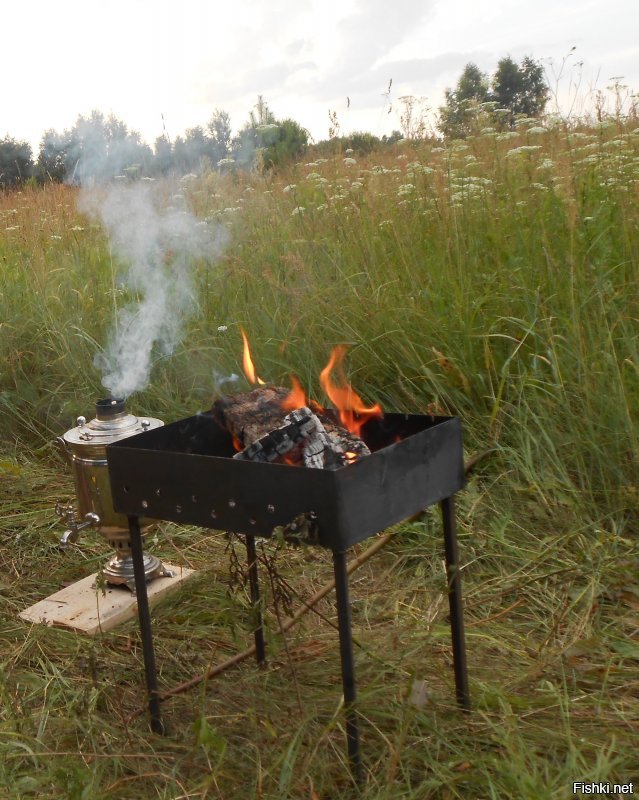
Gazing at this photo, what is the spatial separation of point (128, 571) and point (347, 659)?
1.55 metres

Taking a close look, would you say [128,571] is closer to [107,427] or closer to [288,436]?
[107,427]

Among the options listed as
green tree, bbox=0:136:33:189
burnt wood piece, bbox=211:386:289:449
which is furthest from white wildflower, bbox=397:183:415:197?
green tree, bbox=0:136:33:189

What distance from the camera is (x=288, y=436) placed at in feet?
7.29

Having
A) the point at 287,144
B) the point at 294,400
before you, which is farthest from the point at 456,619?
the point at 287,144

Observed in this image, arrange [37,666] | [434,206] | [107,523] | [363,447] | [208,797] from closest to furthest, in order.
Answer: [208,797]
[363,447]
[37,666]
[107,523]
[434,206]

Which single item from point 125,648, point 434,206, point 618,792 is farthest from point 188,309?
point 618,792

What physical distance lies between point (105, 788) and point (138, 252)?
13.2ft

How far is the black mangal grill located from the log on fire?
0.49 ft

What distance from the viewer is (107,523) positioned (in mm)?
3193

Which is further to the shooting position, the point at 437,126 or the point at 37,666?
the point at 437,126

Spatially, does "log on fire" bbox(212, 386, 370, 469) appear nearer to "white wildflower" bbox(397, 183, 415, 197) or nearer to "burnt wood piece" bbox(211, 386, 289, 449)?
"burnt wood piece" bbox(211, 386, 289, 449)

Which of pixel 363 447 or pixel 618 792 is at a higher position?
pixel 363 447

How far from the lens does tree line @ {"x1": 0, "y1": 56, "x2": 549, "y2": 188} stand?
4.22 metres

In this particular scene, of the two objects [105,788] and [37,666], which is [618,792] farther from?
[37,666]
